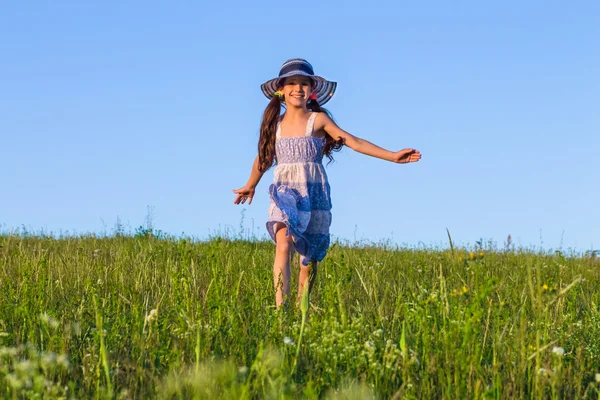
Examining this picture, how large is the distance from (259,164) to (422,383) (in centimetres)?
354

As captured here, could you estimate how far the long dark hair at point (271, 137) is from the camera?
20.2 ft

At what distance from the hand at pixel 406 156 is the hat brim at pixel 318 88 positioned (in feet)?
4.41

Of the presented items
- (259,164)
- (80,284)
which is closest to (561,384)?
(259,164)

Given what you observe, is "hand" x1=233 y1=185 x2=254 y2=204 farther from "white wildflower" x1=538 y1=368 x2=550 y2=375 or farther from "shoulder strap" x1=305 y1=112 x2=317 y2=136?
"white wildflower" x1=538 y1=368 x2=550 y2=375

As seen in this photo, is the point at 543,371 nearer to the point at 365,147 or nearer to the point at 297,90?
the point at 365,147

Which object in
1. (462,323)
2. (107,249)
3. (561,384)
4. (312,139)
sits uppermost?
(312,139)

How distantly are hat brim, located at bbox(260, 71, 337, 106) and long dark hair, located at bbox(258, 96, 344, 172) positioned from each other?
0.12 m

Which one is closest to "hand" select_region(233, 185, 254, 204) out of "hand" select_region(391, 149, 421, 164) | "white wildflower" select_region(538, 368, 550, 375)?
"hand" select_region(391, 149, 421, 164)

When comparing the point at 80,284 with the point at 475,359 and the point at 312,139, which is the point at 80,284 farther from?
the point at 475,359

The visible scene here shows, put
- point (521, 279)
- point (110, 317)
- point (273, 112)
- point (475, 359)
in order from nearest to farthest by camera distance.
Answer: point (475, 359)
point (110, 317)
point (273, 112)
point (521, 279)

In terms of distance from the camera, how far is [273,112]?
6.27 meters

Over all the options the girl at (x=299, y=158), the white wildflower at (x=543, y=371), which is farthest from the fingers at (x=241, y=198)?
the white wildflower at (x=543, y=371)

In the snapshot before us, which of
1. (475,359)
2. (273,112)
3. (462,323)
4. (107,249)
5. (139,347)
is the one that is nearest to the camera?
(475,359)

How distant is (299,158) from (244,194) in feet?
2.67
